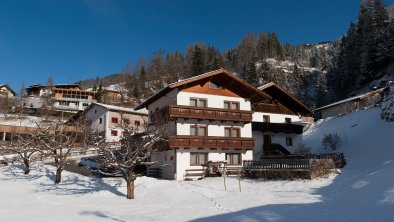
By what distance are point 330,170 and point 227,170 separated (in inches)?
380

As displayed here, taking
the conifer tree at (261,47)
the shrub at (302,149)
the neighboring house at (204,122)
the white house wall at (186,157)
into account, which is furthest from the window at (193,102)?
the conifer tree at (261,47)

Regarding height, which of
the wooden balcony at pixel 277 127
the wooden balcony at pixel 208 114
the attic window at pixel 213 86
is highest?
the attic window at pixel 213 86

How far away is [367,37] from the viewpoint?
84812 mm

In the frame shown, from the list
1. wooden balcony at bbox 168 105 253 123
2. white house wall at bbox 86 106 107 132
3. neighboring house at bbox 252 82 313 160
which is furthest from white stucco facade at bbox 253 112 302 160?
white house wall at bbox 86 106 107 132

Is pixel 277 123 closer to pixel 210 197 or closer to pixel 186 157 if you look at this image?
pixel 186 157

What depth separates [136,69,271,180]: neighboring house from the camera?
1330 inches

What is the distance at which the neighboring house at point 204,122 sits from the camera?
33781mm

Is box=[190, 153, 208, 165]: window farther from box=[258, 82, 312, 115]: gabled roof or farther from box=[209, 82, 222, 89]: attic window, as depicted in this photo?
box=[258, 82, 312, 115]: gabled roof

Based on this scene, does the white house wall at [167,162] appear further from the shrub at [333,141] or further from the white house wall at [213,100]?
the shrub at [333,141]

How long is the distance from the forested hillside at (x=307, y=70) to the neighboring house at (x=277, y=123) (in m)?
39.5

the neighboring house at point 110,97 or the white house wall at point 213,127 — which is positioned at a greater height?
the neighboring house at point 110,97

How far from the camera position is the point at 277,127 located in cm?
4169

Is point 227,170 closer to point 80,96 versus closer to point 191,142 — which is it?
point 191,142

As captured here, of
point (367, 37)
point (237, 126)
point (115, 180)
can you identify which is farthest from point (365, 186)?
point (367, 37)
